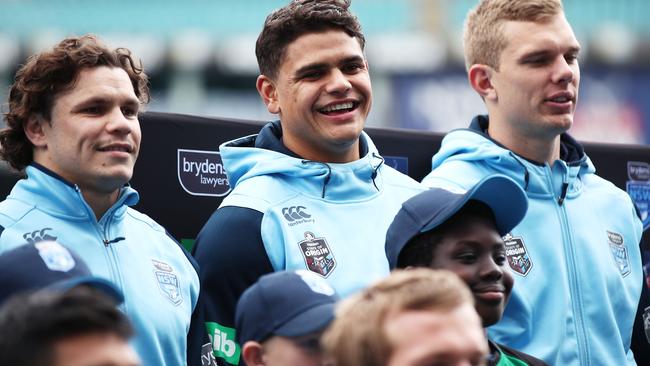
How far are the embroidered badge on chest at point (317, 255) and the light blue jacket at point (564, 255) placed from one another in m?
0.61

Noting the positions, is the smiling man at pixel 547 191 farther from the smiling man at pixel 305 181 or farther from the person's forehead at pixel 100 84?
the person's forehead at pixel 100 84

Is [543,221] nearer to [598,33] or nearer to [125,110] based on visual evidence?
[125,110]


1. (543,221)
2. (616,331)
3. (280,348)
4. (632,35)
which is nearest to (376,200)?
(543,221)

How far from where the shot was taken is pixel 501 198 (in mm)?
4051

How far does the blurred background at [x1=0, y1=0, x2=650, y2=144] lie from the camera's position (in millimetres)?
18469

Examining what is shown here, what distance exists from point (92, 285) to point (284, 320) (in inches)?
20.1

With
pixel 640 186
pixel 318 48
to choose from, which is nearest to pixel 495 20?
pixel 318 48

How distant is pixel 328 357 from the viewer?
310 cm

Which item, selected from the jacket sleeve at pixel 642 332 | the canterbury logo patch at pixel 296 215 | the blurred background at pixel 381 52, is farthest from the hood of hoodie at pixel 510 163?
the blurred background at pixel 381 52

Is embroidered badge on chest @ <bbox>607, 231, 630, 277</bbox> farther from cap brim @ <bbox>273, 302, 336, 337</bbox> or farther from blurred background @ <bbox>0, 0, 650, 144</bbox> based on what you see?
blurred background @ <bbox>0, 0, 650, 144</bbox>

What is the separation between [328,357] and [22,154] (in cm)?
166

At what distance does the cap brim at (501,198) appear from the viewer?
4.01 meters

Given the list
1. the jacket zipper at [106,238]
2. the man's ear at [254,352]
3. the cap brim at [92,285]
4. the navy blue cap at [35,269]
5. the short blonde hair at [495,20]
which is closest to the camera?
the cap brim at [92,285]

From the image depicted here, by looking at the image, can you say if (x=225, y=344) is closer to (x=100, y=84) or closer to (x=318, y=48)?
(x=100, y=84)
